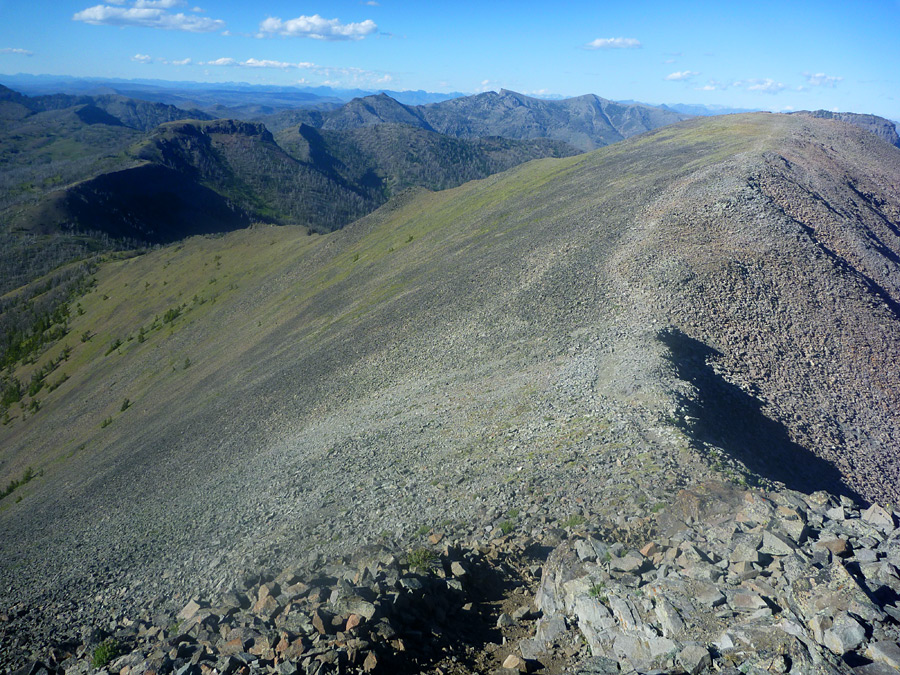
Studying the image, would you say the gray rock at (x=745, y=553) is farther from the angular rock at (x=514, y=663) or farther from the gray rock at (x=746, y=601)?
the angular rock at (x=514, y=663)

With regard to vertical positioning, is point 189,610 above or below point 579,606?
below

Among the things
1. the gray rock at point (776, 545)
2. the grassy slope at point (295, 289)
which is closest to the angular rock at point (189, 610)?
the gray rock at point (776, 545)

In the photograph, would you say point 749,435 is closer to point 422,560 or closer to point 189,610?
point 422,560

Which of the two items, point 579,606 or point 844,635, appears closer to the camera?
point 844,635

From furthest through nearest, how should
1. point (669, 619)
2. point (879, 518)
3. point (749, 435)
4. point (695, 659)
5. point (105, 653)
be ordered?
1. point (749, 435)
2. point (105, 653)
3. point (879, 518)
4. point (669, 619)
5. point (695, 659)

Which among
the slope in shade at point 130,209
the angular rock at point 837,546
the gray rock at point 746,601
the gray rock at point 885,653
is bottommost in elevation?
the slope in shade at point 130,209

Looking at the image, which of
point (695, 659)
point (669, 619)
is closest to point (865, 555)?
point (669, 619)

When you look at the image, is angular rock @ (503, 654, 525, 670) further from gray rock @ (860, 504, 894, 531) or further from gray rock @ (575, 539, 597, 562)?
gray rock @ (860, 504, 894, 531)
